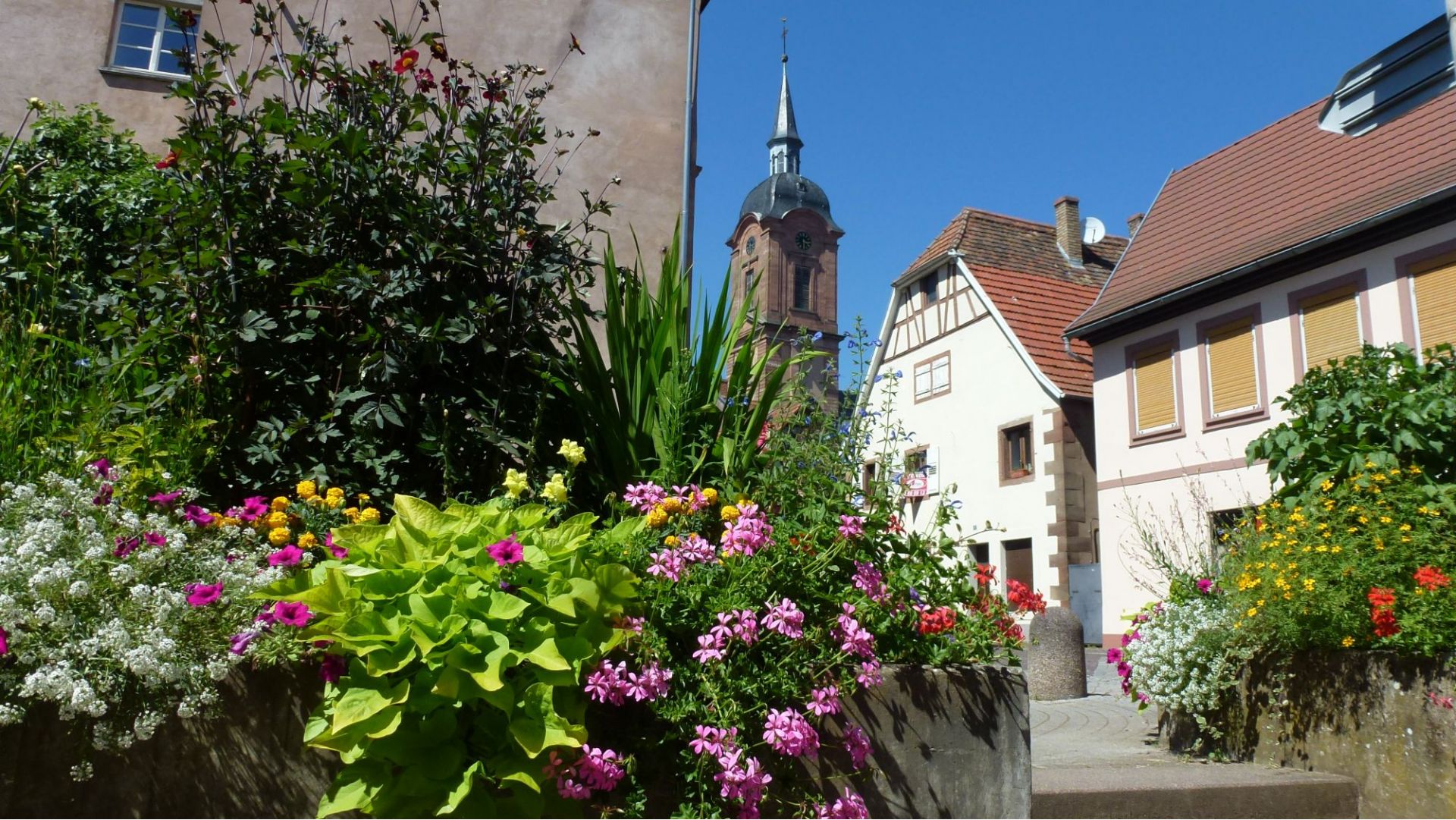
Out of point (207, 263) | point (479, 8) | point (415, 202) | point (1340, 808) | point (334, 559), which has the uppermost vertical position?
point (479, 8)

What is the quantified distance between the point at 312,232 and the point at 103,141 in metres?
4.60

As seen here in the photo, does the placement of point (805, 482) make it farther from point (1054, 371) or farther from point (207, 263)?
point (1054, 371)

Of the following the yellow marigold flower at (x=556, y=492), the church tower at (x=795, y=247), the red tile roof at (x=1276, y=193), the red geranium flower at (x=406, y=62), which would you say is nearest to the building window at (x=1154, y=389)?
the red tile roof at (x=1276, y=193)

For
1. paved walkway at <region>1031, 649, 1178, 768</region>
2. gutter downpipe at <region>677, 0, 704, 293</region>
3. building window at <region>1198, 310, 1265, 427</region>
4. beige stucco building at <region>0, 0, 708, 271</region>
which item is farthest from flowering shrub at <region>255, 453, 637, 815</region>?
building window at <region>1198, 310, 1265, 427</region>

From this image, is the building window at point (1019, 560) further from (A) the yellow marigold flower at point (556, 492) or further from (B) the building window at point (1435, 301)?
(A) the yellow marigold flower at point (556, 492)

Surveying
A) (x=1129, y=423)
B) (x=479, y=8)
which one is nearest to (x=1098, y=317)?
(x=1129, y=423)

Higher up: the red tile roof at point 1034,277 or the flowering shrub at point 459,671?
the red tile roof at point 1034,277

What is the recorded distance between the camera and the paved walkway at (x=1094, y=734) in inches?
210

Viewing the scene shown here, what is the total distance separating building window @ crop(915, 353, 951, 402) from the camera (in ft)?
70.4

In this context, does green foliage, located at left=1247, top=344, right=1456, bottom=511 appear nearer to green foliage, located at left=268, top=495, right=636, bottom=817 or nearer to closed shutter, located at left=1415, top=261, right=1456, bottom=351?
green foliage, located at left=268, top=495, right=636, bottom=817

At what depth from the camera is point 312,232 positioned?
3518 mm

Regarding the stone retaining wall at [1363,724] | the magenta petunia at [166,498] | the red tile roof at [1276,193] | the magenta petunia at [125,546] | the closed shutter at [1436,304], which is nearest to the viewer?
the magenta petunia at [125,546]

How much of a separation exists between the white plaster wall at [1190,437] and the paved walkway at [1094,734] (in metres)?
4.07

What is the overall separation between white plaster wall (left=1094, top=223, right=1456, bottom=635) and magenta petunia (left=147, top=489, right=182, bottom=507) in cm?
1150
